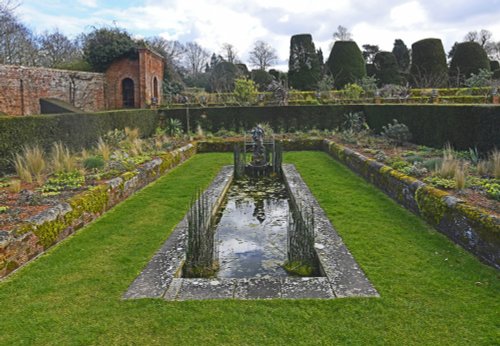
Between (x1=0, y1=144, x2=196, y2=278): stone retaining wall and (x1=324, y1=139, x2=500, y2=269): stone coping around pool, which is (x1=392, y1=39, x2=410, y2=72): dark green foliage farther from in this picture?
(x1=0, y1=144, x2=196, y2=278): stone retaining wall

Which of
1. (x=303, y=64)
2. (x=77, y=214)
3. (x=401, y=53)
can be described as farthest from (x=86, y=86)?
(x=401, y=53)

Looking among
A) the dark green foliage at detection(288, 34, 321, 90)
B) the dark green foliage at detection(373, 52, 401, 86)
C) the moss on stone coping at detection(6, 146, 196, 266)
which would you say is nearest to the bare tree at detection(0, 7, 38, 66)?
the dark green foliage at detection(288, 34, 321, 90)

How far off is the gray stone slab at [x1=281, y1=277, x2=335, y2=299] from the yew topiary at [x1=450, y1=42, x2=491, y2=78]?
74.1ft

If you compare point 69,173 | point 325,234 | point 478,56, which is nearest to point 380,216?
point 325,234

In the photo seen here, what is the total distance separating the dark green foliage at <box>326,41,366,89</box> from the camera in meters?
26.0

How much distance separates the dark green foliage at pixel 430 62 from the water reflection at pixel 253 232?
63.2 feet

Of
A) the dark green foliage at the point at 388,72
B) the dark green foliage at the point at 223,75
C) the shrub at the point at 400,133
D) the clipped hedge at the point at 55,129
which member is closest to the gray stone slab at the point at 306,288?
the clipped hedge at the point at 55,129

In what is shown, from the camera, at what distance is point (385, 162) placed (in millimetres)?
7836

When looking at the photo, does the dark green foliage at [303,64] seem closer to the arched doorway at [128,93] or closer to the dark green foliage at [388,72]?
the dark green foliage at [388,72]

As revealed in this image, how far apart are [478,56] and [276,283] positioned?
24.1 metres

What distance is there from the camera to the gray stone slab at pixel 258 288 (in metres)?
3.16

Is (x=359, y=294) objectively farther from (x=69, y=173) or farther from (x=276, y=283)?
(x=69, y=173)

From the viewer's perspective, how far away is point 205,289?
3.30m

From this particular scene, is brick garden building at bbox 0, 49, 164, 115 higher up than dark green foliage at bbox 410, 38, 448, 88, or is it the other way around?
dark green foliage at bbox 410, 38, 448, 88
